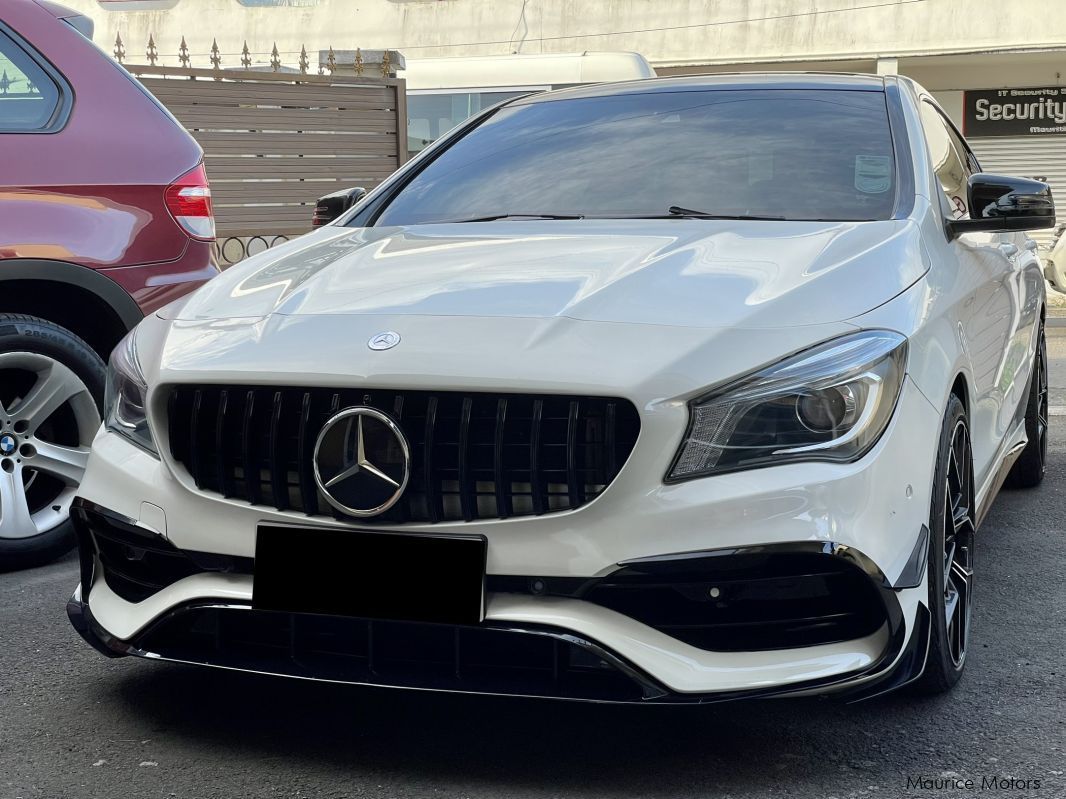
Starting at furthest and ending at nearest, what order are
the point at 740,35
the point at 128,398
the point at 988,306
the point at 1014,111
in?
the point at 1014,111 → the point at 740,35 → the point at 988,306 → the point at 128,398

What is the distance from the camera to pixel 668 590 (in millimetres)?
2594

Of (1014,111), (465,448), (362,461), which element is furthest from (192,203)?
(1014,111)

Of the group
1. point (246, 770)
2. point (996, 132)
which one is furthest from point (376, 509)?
point (996, 132)

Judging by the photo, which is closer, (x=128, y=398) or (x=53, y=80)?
(x=128, y=398)

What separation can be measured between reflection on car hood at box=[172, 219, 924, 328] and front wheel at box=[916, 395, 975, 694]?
1.32 ft

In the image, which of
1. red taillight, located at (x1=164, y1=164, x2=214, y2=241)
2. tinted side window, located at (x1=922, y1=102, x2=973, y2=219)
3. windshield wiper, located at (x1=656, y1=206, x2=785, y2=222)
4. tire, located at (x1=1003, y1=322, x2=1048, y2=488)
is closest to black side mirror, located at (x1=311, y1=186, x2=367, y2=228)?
red taillight, located at (x1=164, y1=164, x2=214, y2=241)

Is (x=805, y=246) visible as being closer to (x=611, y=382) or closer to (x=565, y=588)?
(x=611, y=382)

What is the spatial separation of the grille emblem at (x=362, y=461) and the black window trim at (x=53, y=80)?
7.51ft

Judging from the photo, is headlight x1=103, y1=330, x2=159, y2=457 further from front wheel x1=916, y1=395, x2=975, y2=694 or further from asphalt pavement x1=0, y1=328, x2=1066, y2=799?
front wheel x1=916, y1=395, x2=975, y2=694

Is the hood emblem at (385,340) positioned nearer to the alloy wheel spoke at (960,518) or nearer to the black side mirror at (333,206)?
the alloy wheel spoke at (960,518)

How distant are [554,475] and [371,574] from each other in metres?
0.39

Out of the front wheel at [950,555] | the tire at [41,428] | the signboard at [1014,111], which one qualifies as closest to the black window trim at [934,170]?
the front wheel at [950,555]

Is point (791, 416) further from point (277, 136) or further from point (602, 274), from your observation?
point (277, 136)

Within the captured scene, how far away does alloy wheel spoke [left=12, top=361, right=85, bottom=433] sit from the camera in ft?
14.3
